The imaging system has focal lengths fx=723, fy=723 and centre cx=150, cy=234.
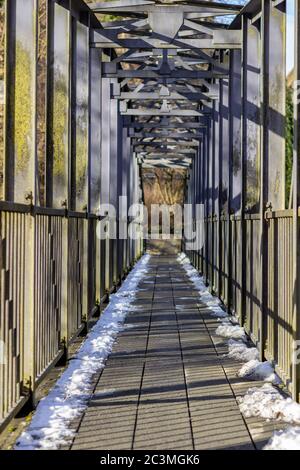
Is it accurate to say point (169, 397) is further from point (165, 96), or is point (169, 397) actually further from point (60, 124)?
point (165, 96)

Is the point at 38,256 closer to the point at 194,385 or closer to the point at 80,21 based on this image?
the point at 194,385

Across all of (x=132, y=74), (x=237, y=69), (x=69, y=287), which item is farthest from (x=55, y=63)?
(x=132, y=74)

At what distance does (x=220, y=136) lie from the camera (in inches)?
495

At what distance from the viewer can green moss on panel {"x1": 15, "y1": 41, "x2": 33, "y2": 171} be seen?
5031mm

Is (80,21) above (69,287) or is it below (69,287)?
above

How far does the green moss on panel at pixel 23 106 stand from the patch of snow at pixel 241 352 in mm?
3001

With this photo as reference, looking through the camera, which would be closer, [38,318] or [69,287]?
[38,318]

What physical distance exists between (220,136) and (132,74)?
1.85 m

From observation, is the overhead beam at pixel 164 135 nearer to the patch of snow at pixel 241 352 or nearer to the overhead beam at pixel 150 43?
the overhead beam at pixel 150 43

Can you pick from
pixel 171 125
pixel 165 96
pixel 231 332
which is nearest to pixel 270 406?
pixel 231 332

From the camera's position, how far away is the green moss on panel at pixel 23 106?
16.5 feet

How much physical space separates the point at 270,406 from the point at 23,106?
2665 millimetres

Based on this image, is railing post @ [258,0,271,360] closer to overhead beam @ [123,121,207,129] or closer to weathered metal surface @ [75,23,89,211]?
weathered metal surface @ [75,23,89,211]

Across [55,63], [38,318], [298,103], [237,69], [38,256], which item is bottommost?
[38,318]
